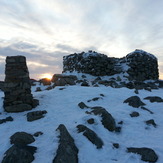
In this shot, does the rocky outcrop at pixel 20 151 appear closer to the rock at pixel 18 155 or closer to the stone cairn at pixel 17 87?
the rock at pixel 18 155

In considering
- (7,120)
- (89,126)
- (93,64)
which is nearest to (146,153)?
(89,126)

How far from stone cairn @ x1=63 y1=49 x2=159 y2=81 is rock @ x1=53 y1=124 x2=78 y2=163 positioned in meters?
16.6

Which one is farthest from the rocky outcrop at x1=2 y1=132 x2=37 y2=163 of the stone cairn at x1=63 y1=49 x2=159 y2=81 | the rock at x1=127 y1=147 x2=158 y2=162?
the stone cairn at x1=63 y1=49 x2=159 y2=81

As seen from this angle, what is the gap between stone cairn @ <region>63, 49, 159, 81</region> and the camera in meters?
22.6

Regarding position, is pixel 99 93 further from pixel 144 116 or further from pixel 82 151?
pixel 82 151

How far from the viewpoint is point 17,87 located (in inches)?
362

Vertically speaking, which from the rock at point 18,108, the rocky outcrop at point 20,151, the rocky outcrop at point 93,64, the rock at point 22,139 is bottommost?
the rocky outcrop at point 20,151

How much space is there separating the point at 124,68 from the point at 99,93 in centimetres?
1368

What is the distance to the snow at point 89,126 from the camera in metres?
5.61

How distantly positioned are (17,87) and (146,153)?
6.67 m

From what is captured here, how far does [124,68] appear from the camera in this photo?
24.2 meters

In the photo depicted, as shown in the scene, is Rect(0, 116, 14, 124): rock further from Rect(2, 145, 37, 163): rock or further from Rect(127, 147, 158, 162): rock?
Rect(127, 147, 158, 162): rock

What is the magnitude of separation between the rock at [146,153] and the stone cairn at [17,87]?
5.52m

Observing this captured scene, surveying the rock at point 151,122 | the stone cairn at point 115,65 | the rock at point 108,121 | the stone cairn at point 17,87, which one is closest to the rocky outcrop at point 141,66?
the stone cairn at point 115,65
